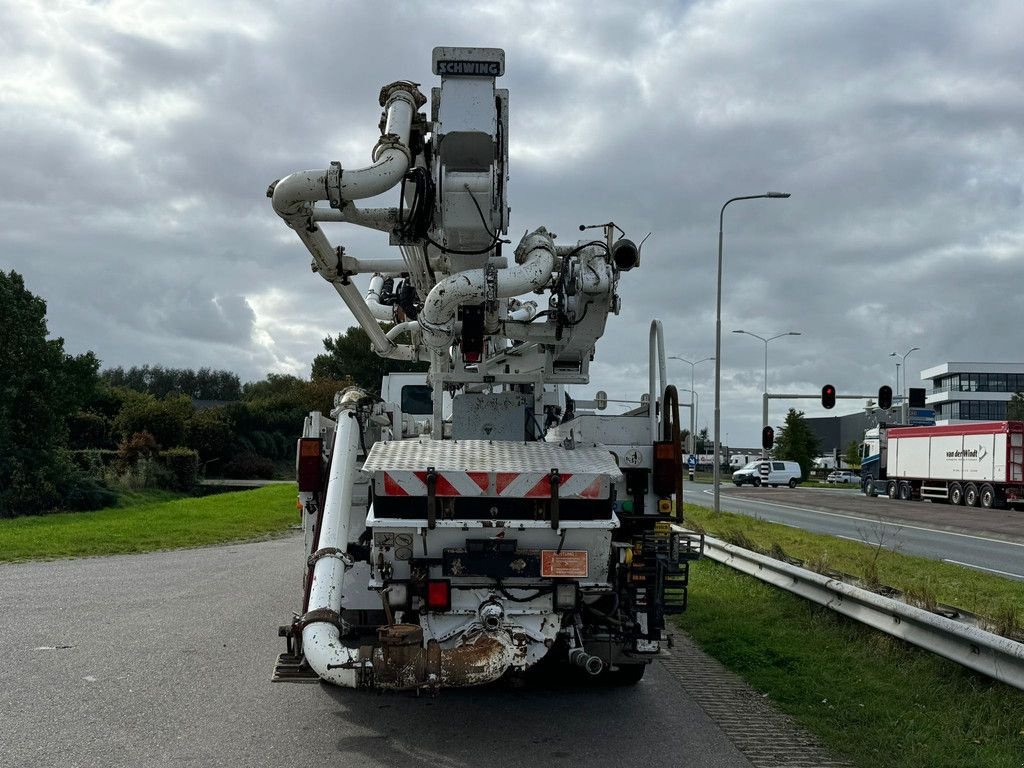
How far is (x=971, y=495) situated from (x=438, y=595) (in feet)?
127

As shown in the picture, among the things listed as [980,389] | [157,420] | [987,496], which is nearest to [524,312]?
[987,496]

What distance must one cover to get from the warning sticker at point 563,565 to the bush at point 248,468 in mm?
46508

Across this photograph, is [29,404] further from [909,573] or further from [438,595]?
[438,595]

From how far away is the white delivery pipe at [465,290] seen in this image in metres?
7.34

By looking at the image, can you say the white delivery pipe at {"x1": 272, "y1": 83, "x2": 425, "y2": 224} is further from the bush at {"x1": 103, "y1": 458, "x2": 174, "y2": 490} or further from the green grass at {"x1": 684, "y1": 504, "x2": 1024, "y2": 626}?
the bush at {"x1": 103, "y1": 458, "x2": 174, "y2": 490}

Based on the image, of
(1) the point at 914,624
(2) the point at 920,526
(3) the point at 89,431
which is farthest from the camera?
(3) the point at 89,431

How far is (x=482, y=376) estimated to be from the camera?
8359mm

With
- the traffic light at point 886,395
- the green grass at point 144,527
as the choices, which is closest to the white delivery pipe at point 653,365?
the green grass at point 144,527

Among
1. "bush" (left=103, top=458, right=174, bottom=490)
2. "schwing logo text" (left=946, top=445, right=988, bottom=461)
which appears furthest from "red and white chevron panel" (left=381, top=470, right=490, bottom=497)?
"schwing logo text" (left=946, top=445, right=988, bottom=461)

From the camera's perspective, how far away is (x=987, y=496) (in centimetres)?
3934

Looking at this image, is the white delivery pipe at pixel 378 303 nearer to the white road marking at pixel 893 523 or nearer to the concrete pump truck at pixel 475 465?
the concrete pump truck at pixel 475 465

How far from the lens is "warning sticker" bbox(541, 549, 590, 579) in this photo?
6336 mm

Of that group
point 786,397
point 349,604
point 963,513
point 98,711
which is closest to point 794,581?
point 349,604

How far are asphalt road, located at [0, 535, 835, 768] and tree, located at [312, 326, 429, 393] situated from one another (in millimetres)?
39257
